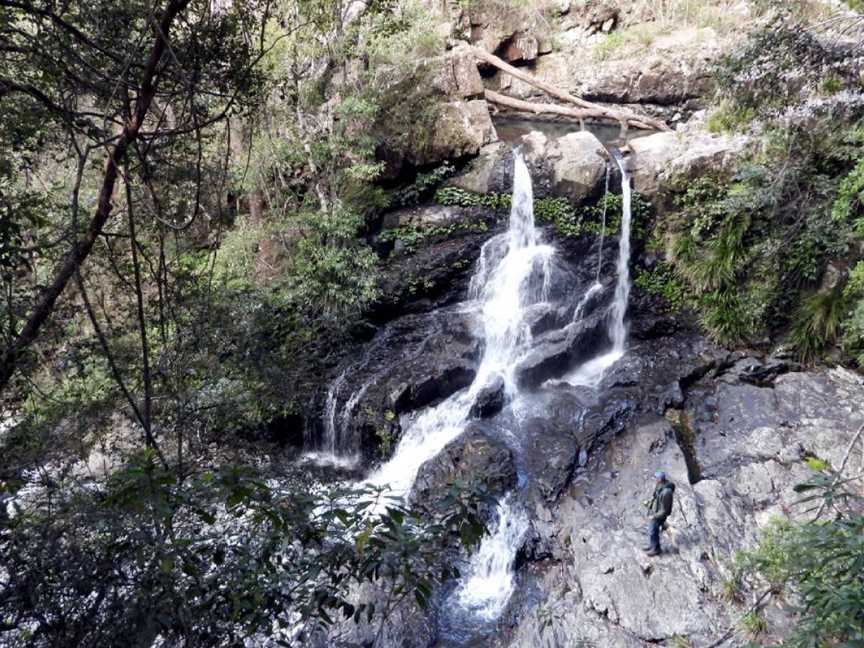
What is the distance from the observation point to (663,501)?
6074 mm

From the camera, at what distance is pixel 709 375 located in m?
8.84

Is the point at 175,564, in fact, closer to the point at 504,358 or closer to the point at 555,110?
the point at 504,358

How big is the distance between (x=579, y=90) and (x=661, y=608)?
14.0 meters

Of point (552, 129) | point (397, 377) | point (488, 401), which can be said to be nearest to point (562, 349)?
point (488, 401)

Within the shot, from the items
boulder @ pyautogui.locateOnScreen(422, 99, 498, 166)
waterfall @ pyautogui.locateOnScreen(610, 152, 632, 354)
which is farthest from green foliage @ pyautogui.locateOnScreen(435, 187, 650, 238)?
boulder @ pyautogui.locateOnScreen(422, 99, 498, 166)

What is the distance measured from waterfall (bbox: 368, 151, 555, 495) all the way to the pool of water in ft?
8.19

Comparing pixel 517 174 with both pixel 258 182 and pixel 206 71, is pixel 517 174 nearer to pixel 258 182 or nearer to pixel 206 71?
pixel 258 182

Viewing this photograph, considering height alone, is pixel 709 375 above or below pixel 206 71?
below

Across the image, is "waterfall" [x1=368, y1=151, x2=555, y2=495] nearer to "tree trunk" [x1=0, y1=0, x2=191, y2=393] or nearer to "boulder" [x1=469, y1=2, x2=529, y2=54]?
"tree trunk" [x1=0, y1=0, x2=191, y2=393]

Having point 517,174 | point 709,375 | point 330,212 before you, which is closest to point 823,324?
point 709,375

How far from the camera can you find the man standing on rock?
19.9 ft

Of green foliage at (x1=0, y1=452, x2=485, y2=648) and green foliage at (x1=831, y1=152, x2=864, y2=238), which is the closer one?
green foliage at (x1=0, y1=452, x2=485, y2=648)

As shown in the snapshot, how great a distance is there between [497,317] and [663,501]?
4.53 m

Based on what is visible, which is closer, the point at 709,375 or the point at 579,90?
the point at 709,375
